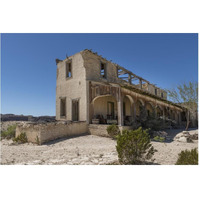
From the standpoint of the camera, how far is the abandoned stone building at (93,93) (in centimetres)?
1178

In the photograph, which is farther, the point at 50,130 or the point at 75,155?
the point at 50,130

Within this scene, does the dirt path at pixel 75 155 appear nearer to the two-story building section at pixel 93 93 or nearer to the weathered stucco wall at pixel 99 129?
the weathered stucco wall at pixel 99 129

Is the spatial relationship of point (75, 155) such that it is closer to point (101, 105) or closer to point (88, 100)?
point (88, 100)

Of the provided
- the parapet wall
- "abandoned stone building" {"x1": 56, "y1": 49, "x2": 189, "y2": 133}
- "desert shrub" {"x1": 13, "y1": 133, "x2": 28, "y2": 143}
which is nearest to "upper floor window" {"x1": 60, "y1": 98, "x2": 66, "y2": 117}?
"abandoned stone building" {"x1": 56, "y1": 49, "x2": 189, "y2": 133}

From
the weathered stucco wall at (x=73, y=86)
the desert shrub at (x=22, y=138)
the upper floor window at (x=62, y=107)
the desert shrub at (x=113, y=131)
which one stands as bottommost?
the desert shrub at (x=22, y=138)

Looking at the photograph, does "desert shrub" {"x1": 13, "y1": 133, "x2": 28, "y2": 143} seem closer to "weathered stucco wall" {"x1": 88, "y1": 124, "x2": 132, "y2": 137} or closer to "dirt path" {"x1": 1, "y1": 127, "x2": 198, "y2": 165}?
"dirt path" {"x1": 1, "y1": 127, "x2": 198, "y2": 165}

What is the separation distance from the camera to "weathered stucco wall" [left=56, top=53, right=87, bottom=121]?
42.0 ft

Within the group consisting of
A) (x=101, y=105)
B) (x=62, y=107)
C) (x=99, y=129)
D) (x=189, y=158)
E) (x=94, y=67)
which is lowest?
(x=99, y=129)

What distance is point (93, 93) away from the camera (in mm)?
12500

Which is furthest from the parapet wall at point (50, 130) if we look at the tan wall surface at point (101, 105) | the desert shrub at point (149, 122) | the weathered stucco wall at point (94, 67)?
the desert shrub at point (149, 122)

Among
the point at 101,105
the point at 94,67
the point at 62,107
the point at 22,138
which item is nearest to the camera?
the point at 22,138

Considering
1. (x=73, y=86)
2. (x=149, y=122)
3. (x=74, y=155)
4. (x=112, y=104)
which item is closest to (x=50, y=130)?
(x=74, y=155)

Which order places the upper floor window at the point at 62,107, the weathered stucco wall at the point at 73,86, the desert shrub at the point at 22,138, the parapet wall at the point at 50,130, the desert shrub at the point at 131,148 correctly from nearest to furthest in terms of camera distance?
1. the desert shrub at the point at 131,148
2. the parapet wall at the point at 50,130
3. the desert shrub at the point at 22,138
4. the weathered stucco wall at the point at 73,86
5. the upper floor window at the point at 62,107
